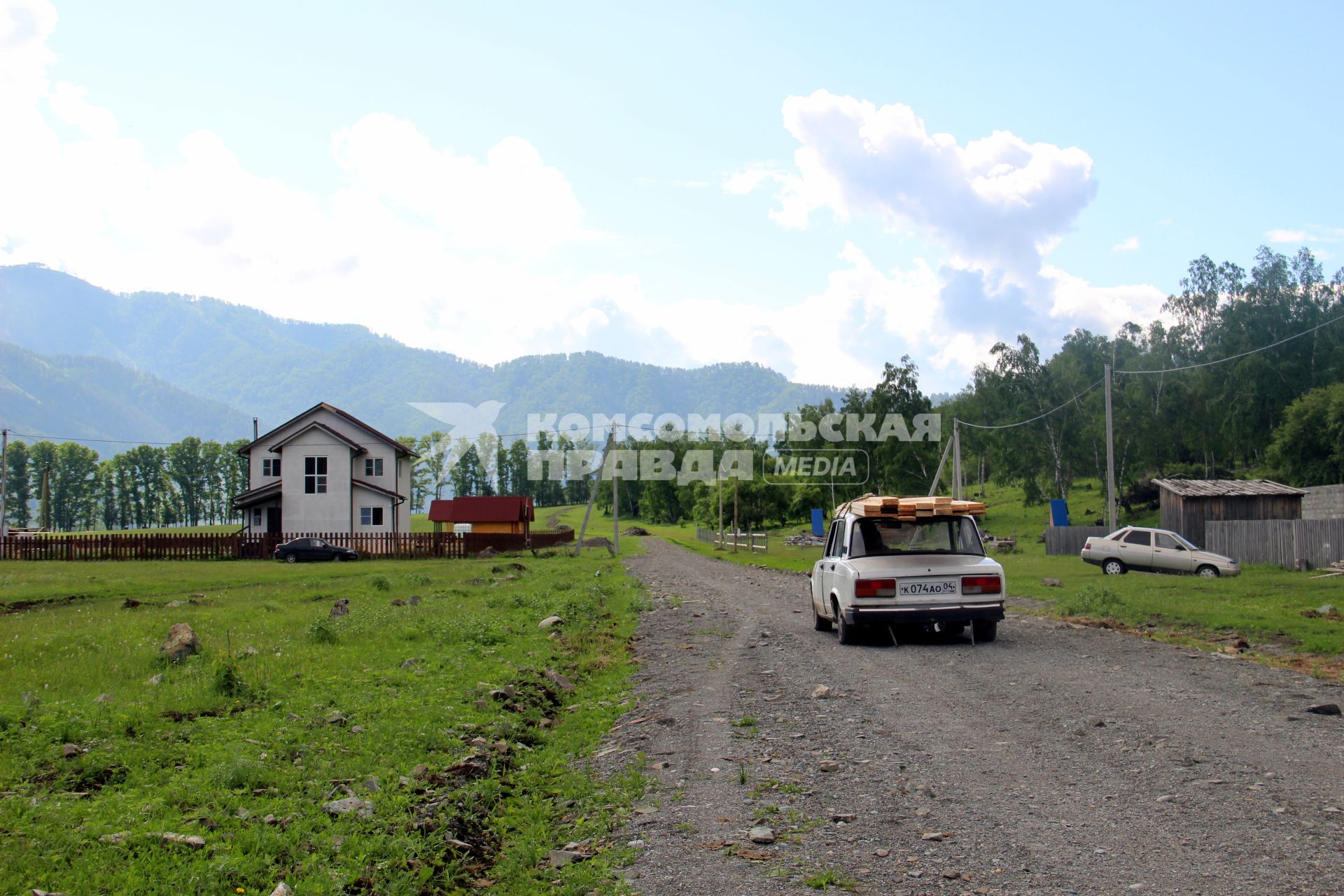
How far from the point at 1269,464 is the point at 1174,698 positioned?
5890 cm

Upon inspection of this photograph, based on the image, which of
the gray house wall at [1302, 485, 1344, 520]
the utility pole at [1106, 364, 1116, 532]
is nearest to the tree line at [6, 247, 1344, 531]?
the gray house wall at [1302, 485, 1344, 520]

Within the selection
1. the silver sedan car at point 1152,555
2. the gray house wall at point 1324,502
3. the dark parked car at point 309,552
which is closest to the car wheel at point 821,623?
the silver sedan car at point 1152,555

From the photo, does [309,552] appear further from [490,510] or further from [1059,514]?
[1059,514]

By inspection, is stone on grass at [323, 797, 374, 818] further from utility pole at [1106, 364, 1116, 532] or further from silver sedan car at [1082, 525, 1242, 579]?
utility pole at [1106, 364, 1116, 532]

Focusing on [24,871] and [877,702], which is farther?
[877,702]

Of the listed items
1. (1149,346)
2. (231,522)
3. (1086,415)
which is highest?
(1149,346)

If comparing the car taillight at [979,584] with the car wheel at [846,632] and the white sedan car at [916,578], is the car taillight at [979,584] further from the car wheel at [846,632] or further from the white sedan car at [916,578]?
the car wheel at [846,632]

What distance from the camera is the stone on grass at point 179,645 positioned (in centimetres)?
1166

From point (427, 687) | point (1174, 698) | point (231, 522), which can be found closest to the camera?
point (1174, 698)

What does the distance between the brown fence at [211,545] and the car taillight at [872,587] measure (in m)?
38.6

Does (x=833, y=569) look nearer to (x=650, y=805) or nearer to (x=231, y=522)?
(x=650, y=805)

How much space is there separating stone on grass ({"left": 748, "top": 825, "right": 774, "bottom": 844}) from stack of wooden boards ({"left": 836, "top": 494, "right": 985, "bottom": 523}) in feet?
26.8

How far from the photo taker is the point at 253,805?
232 inches

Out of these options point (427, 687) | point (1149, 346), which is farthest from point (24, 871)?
point (1149, 346)
